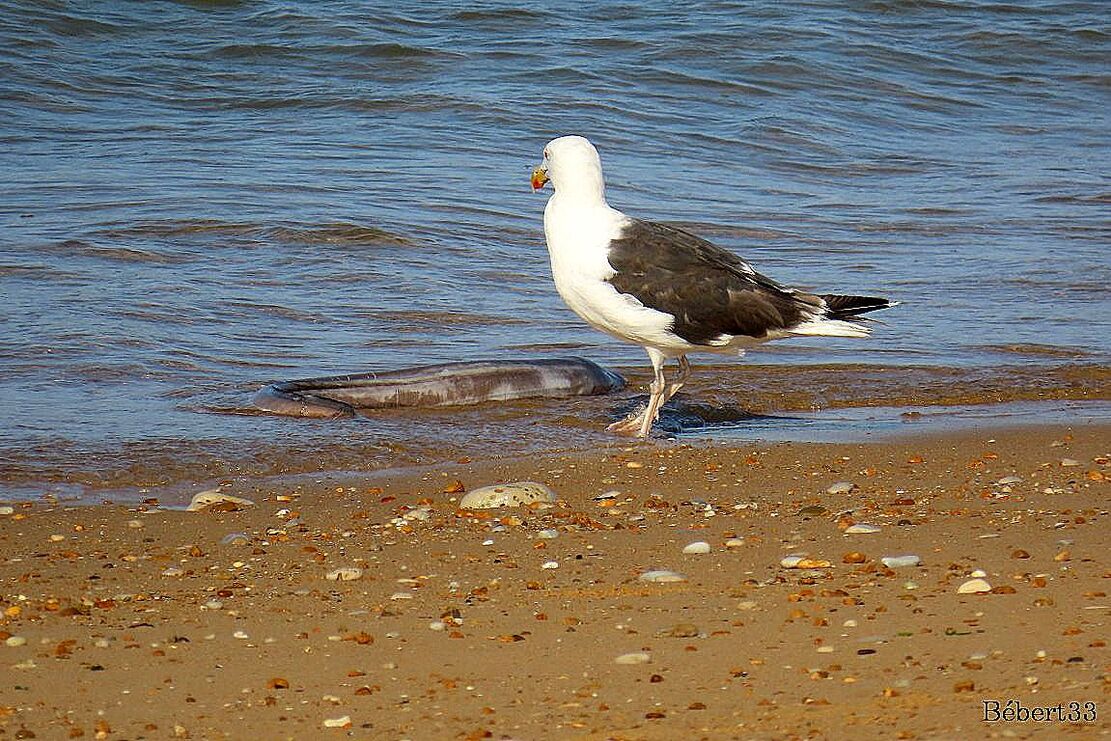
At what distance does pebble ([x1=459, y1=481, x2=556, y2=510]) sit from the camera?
546cm

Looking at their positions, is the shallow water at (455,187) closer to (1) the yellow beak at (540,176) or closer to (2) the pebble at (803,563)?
(1) the yellow beak at (540,176)

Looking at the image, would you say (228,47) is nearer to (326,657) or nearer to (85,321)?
(85,321)

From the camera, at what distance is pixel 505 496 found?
5.48 m

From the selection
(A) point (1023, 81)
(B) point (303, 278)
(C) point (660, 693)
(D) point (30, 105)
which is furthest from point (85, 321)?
(A) point (1023, 81)

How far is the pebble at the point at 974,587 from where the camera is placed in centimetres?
413

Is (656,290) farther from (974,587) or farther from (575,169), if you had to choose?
(974,587)

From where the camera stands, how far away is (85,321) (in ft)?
28.7

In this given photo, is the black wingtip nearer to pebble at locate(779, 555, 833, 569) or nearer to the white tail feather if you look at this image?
the white tail feather

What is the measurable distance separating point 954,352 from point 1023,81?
13.2 m

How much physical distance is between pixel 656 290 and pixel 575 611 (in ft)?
10.3

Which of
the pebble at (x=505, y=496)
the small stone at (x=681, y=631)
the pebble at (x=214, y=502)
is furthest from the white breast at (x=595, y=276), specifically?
the small stone at (x=681, y=631)

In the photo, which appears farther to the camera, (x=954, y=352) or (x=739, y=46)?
(x=739, y=46)

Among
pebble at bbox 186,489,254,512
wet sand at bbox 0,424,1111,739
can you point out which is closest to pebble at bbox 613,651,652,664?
wet sand at bbox 0,424,1111,739

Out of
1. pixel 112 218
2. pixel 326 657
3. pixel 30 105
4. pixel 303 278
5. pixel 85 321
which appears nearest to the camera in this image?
pixel 326 657
